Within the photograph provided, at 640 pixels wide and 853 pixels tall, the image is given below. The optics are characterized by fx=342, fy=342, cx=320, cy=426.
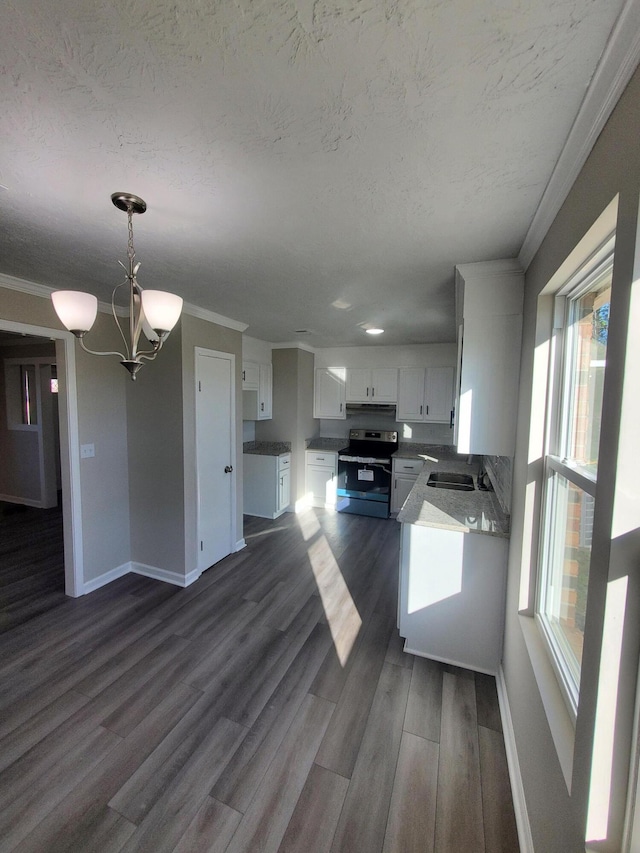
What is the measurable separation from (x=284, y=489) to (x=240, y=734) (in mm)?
3230

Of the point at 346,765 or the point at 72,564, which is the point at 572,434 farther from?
the point at 72,564

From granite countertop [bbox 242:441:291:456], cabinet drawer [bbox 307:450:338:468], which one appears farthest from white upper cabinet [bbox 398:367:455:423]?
granite countertop [bbox 242:441:291:456]

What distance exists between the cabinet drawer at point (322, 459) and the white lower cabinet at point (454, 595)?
111 inches

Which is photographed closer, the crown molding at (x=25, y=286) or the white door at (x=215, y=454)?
the crown molding at (x=25, y=286)

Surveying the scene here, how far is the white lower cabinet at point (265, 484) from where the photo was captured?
4636 millimetres

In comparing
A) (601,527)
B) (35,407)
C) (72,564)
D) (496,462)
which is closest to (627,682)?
(601,527)

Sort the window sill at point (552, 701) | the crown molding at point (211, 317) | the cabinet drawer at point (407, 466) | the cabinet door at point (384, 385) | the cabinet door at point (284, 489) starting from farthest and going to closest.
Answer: the cabinet door at point (384, 385) < the cabinet door at point (284, 489) < the cabinet drawer at point (407, 466) < the crown molding at point (211, 317) < the window sill at point (552, 701)

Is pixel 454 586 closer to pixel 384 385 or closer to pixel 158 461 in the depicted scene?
pixel 158 461

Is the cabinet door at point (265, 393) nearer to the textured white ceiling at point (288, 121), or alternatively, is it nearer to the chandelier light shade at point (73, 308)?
the textured white ceiling at point (288, 121)

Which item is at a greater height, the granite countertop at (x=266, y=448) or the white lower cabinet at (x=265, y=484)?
the granite countertop at (x=266, y=448)

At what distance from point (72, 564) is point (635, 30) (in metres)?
3.90

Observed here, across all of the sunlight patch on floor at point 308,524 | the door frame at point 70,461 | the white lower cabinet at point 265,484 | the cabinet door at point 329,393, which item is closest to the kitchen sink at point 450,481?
the sunlight patch on floor at point 308,524

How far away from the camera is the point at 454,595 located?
6.93ft

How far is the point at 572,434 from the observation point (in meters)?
1.38
